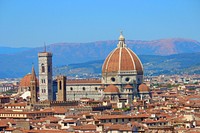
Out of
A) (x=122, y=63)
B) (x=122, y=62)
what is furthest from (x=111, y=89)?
(x=122, y=62)

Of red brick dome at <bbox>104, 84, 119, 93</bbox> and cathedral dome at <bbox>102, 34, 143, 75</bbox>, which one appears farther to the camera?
cathedral dome at <bbox>102, 34, 143, 75</bbox>

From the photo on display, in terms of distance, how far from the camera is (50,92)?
12800cm

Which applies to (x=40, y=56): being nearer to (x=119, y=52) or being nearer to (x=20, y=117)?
(x=119, y=52)

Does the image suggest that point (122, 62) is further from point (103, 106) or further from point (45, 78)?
point (103, 106)

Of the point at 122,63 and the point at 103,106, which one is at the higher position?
the point at 122,63

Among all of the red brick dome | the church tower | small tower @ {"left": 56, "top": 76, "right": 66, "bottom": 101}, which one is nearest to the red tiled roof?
the red brick dome

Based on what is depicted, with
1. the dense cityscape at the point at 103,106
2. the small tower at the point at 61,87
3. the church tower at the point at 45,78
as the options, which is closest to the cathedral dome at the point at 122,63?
the dense cityscape at the point at 103,106

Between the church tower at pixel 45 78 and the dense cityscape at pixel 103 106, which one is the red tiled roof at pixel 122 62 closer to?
the dense cityscape at pixel 103 106

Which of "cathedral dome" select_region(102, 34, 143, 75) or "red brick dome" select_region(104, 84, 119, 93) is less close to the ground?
"cathedral dome" select_region(102, 34, 143, 75)

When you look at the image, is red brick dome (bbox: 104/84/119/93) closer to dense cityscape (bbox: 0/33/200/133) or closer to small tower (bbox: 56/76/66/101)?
dense cityscape (bbox: 0/33/200/133)

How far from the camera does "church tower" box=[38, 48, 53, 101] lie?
12781 centimetres

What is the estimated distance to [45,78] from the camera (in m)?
129

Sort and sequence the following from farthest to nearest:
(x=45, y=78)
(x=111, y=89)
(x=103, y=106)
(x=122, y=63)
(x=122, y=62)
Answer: (x=122, y=62), (x=122, y=63), (x=45, y=78), (x=111, y=89), (x=103, y=106)

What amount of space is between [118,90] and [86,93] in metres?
7.95
